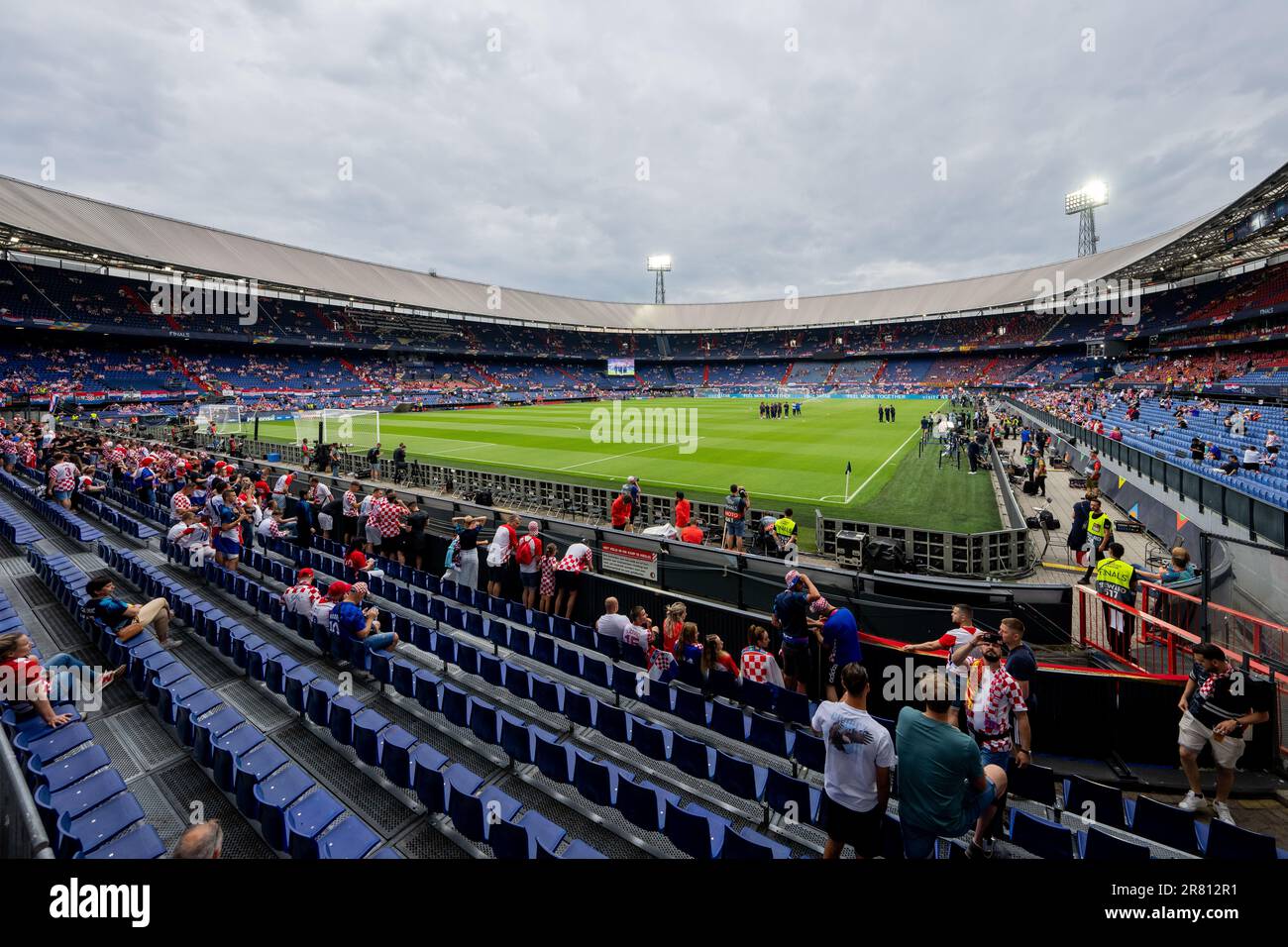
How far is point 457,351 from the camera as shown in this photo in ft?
263

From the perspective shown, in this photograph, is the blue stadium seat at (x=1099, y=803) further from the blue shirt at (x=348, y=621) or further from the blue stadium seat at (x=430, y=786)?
the blue shirt at (x=348, y=621)

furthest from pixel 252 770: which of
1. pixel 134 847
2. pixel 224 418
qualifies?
pixel 224 418

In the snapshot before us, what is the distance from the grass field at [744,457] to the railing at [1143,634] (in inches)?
257

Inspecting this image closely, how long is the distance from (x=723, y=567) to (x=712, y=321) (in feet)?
337

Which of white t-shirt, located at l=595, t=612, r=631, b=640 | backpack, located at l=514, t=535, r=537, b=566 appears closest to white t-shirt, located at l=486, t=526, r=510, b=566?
backpack, located at l=514, t=535, r=537, b=566

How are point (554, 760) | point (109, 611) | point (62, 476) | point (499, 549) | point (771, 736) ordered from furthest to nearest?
1. point (62, 476)
2. point (499, 549)
3. point (109, 611)
4. point (771, 736)
5. point (554, 760)

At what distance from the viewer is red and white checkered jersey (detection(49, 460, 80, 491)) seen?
14312mm

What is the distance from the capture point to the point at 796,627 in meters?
6.57

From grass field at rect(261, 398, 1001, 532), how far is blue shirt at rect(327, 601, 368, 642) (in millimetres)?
11661

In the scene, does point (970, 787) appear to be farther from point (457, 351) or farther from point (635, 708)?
point (457, 351)

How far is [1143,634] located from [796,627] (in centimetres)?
526

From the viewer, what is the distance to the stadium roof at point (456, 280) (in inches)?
1489

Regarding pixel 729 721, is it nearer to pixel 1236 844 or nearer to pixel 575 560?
pixel 1236 844
